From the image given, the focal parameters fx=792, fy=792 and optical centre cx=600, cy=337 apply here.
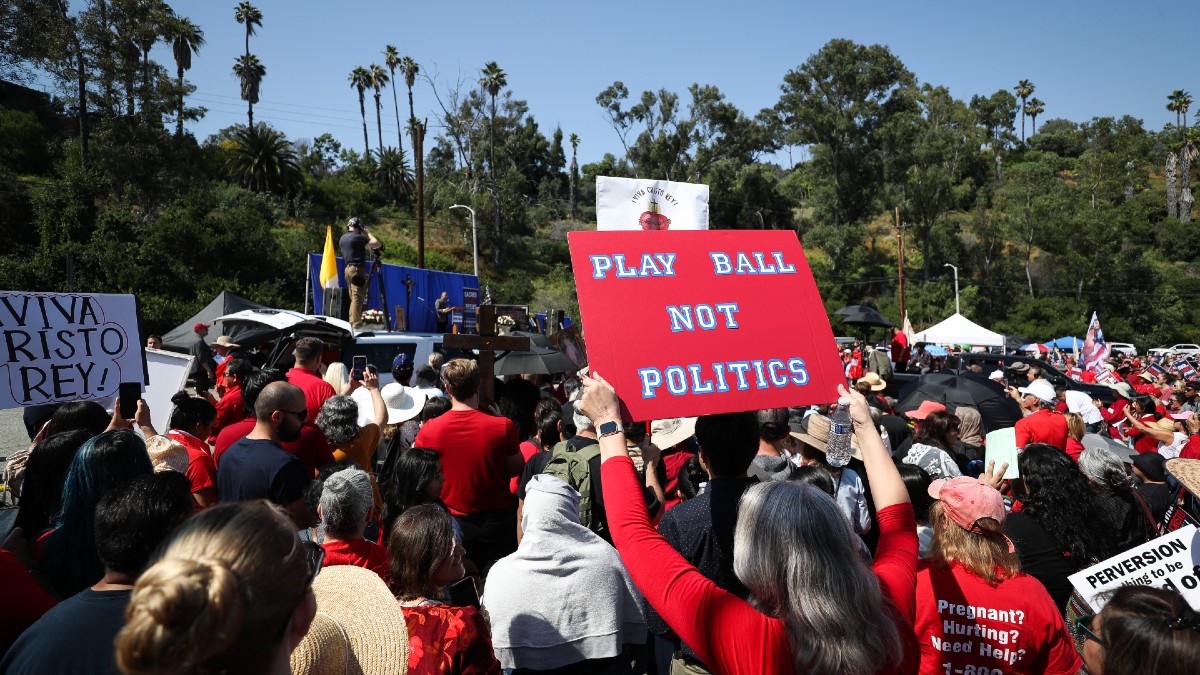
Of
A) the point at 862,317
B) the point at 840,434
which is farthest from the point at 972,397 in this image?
the point at 862,317

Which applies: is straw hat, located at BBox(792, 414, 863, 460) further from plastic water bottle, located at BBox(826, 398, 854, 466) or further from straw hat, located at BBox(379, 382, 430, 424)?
straw hat, located at BBox(379, 382, 430, 424)

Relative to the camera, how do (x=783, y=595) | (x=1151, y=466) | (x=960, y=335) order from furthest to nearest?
(x=960, y=335) → (x=1151, y=466) → (x=783, y=595)

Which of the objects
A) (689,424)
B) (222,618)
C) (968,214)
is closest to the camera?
(222,618)

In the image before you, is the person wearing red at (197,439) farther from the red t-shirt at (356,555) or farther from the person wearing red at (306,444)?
the red t-shirt at (356,555)

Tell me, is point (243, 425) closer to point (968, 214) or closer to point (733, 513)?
point (733, 513)

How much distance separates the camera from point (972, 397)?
29.2 ft

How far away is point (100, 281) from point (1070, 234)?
49.2 meters

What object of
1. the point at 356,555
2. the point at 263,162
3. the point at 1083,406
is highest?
the point at 263,162

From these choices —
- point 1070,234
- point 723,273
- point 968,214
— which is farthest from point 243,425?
point 968,214

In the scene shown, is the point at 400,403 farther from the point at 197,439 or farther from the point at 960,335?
the point at 960,335

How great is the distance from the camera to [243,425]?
4703mm

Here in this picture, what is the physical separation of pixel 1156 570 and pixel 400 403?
534 cm

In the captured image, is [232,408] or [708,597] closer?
[708,597]

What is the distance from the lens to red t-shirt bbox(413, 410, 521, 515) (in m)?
4.57
